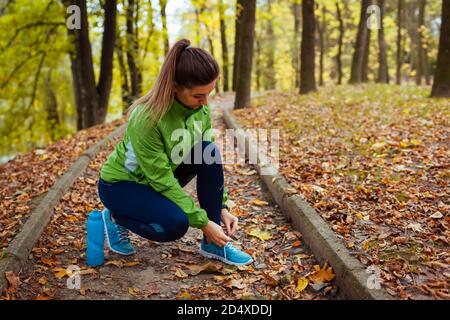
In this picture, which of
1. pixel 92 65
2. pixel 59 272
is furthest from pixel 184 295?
pixel 92 65

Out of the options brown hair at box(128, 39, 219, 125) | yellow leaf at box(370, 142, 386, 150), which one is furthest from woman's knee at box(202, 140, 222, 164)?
yellow leaf at box(370, 142, 386, 150)

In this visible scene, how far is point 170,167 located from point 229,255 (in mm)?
877

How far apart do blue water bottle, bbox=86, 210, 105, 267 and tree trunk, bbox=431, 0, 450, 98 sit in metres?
8.35

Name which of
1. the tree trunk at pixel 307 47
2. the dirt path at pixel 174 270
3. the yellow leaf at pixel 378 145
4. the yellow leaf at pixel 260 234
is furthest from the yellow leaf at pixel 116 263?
the tree trunk at pixel 307 47

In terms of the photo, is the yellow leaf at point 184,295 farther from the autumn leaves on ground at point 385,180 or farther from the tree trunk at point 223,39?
the tree trunk at point 223,39

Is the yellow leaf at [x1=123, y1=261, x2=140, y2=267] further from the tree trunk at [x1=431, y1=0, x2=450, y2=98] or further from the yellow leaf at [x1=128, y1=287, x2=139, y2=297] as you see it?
the tree trunk at [x1=431, y1=0, x2=450, y2=98]

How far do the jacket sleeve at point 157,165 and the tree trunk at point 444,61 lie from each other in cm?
810

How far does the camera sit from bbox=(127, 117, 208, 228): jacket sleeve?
2.92 meters

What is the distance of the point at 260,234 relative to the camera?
3.93 meters

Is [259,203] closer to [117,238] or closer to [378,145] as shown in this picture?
[117,238]

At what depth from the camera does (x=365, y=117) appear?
803 centimetres

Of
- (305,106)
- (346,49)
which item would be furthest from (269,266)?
(346,49)

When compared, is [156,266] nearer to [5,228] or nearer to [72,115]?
[5,228]

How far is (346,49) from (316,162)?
27334 millimetres
